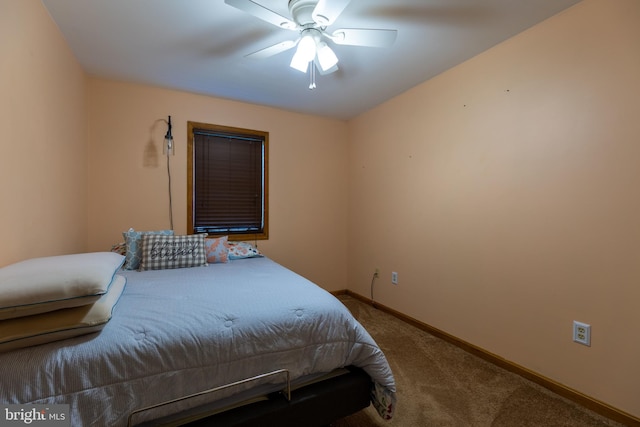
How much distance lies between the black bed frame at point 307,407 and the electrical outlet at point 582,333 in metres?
1.29

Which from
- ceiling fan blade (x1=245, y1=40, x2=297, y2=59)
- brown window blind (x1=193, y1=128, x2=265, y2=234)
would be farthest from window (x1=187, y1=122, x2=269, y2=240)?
ceiling fan blade (x1=245, y1=40, x2=297, y2=59)

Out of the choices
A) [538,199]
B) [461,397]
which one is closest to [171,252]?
[461,397]

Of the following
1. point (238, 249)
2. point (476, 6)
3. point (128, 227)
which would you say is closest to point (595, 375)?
point (476, 6)

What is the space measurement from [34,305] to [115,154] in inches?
82.5

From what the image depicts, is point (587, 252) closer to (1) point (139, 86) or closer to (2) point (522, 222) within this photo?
(2) point (522, 222)

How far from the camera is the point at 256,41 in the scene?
199 centimetres

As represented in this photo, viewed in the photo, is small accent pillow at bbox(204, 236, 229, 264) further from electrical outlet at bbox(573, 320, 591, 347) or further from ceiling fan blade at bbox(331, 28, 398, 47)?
electrical outlet at bbox(573, 320, 591, 347)

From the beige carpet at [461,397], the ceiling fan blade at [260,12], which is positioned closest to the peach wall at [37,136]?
the ceiling fan blade at [260,12]

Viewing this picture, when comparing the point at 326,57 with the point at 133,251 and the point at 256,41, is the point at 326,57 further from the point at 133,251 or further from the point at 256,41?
the point at 133,251

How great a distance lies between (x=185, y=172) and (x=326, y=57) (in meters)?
1.87

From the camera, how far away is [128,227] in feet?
8.69

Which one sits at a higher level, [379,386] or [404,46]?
[404,46]

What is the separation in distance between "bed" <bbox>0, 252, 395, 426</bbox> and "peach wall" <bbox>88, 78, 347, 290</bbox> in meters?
1.38

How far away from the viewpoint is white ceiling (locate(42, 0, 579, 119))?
1656 mm
